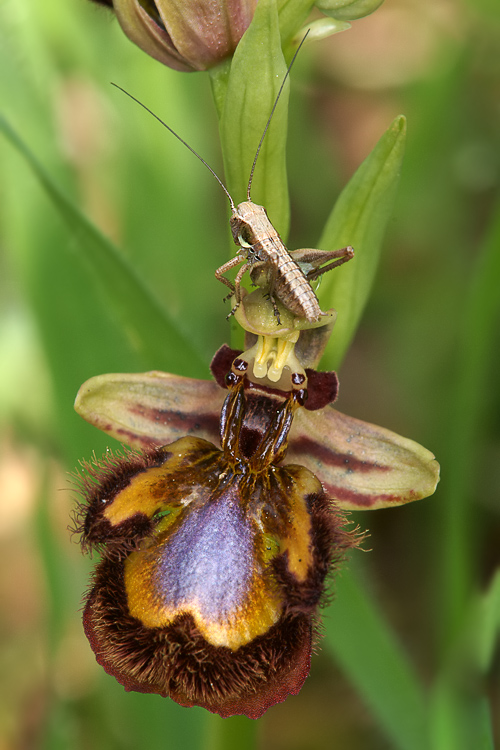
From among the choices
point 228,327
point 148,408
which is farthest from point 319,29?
point 228,327

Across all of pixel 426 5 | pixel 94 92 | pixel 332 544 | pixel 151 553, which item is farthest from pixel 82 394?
pixel 426 5

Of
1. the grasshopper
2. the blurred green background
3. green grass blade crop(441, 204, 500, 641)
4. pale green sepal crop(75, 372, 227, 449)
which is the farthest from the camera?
green grass blade crop(441, 204, 500, 641)

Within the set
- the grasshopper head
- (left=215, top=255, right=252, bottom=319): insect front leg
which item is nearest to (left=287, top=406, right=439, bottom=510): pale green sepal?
(left=215, top=255, right=252, bottom=319): insect front leg

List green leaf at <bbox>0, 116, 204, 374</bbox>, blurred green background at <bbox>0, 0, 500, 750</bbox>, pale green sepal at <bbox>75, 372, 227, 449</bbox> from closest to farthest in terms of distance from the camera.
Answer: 1. pale green sepal at <bbox>75, 372, 227, 449</bbox>
2. green leaf at <bbox>0, 116, 204, 374</bbox>
3. blurred green background at <bbox>0, 0, 500, 750</bbox>

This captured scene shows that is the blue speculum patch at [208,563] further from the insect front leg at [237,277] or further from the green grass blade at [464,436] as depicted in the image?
the green grass blade at [464,436]

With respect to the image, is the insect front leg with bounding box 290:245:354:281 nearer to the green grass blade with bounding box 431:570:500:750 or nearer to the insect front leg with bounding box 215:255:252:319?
the insect front leg with bounding box 215:255:252:319

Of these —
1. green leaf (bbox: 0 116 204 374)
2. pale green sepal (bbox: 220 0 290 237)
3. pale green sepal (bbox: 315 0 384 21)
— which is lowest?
green leaf (bbox: 0 116 204 374)

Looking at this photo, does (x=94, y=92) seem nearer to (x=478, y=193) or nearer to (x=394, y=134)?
(x=478, y=193)
